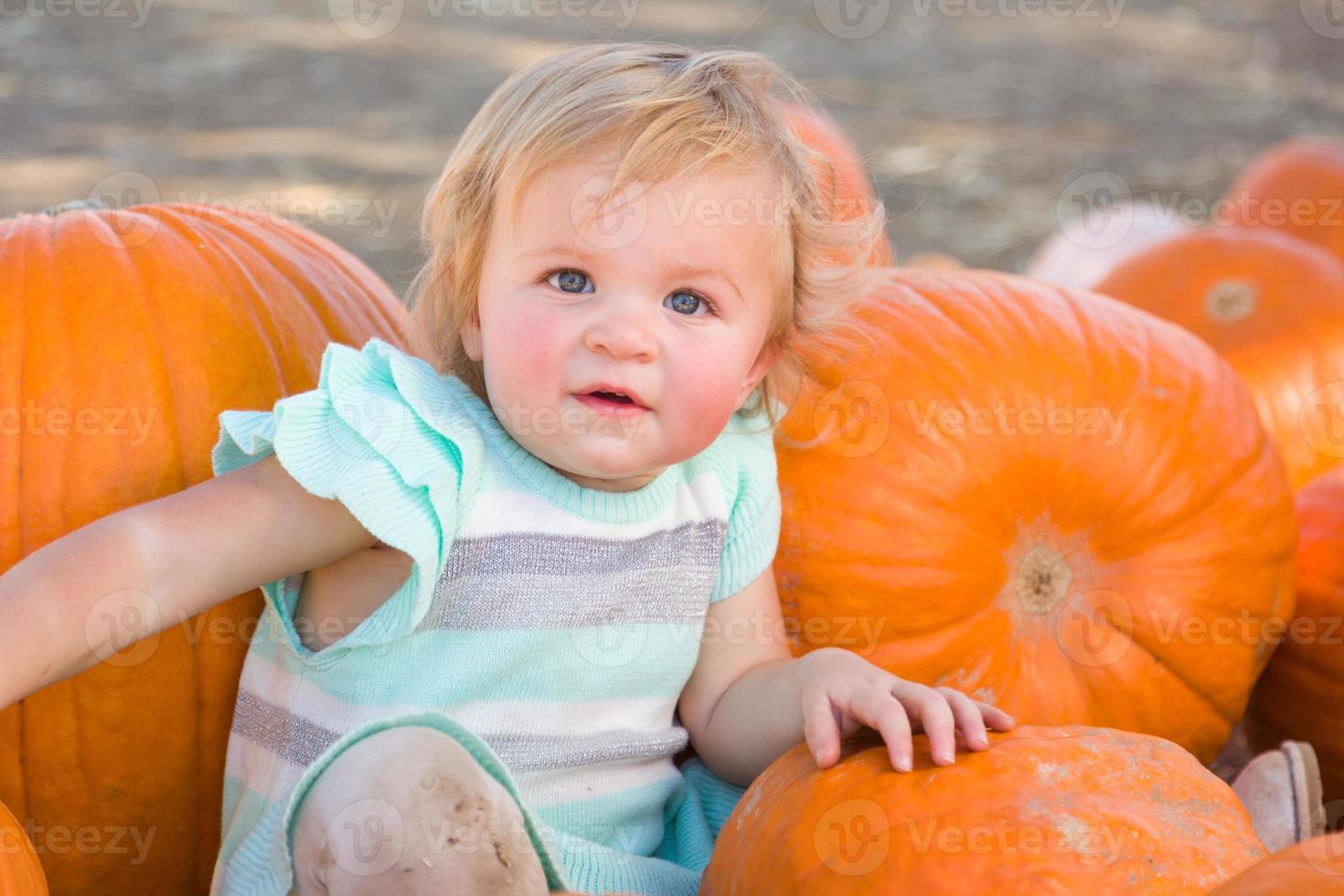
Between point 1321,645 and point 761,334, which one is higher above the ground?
point 761,334

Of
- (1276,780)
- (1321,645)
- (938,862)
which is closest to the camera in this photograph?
(938,862)

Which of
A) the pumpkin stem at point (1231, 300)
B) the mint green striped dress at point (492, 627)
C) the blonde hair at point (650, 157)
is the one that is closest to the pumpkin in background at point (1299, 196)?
the pumpkin stem at point (1231, 300)

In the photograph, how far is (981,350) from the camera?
2.23 metres

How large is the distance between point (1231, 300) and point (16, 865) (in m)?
2.84

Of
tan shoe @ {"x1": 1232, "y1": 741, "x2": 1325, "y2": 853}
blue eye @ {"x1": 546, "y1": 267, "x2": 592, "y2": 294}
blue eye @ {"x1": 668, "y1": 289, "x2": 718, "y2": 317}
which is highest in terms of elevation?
blue eye @ {"x1": 546, "y1": 267, "x2": 592, "y2": 294}

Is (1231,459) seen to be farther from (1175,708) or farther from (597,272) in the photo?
(597,272)

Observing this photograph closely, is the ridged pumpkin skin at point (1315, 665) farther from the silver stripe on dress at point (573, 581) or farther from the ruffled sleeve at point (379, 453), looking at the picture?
the ruffled sleeve at point (379, 453)

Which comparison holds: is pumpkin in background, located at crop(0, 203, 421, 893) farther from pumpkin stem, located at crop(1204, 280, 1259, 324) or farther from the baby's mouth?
pumpkin stem, located at crop(1204, 280, 1259, 324)

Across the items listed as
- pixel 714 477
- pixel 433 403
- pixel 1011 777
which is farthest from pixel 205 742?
pixel 1011 777

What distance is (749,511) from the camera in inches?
79.3

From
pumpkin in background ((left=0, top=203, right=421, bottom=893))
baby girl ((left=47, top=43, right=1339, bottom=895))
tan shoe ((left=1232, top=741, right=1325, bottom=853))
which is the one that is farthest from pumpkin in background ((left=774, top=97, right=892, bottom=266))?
tan shoe ((left=1232, top=741, right=1325, bottom=853))

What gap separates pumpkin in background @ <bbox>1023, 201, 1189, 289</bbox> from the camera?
420cm

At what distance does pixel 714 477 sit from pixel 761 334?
24 centimetres

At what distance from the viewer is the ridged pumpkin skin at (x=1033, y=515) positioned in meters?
2.14
